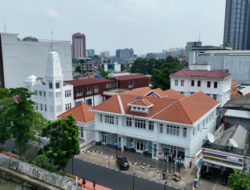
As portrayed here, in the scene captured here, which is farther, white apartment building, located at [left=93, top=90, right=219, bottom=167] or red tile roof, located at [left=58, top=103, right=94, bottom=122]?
red tile roof, located at [left=58, top=103, right=94, bottom=122]

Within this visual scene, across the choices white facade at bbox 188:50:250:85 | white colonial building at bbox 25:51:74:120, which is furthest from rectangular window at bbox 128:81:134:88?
white facade at bbox 188:50:250:85

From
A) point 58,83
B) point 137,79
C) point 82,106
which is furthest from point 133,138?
point 137,79

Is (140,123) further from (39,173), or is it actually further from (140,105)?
(39,173)

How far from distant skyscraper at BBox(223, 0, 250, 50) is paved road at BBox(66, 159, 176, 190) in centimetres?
13160

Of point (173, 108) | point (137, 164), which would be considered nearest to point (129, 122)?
point (137, 164)

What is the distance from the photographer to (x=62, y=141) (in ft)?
76.7

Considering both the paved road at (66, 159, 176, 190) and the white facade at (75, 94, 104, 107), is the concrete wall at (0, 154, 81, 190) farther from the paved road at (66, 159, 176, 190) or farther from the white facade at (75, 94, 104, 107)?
the white facade at (75, 94, 104, 107)

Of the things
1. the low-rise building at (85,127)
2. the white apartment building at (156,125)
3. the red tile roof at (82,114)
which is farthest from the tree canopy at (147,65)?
the low-rise building at (85,127)

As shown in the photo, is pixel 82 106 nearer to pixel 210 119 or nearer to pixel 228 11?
pixel 210 119

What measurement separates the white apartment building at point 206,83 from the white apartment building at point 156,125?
11083 millimetres

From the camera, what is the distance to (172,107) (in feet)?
96.9

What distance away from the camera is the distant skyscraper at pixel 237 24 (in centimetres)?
13962

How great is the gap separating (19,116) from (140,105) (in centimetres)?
1506

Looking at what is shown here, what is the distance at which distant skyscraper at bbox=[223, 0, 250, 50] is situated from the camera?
139625 millimetres
